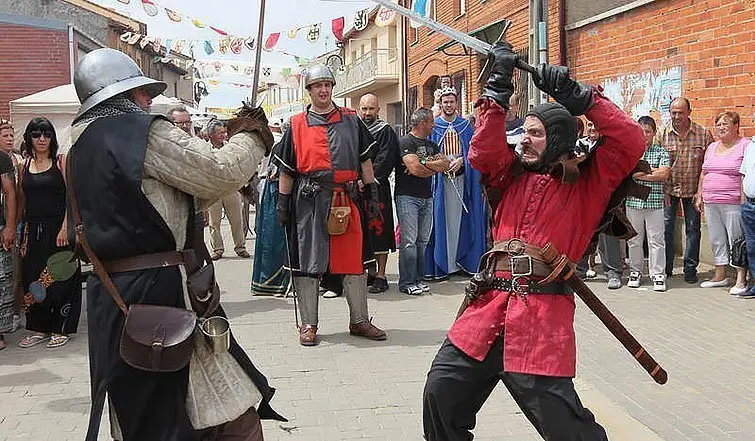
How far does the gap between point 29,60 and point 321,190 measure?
14.8m

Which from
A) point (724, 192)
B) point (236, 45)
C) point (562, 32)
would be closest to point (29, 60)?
point (236, 45)

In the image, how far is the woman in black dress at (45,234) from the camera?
6.15 meters

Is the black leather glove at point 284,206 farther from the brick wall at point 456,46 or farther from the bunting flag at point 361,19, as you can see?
the bunting flag at point 361,19

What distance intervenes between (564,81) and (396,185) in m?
5.32

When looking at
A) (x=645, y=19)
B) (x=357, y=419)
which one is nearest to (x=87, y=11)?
(x=645, y=19)

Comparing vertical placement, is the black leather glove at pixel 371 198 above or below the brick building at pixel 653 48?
below

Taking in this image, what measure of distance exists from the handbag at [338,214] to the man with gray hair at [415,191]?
2.09 m

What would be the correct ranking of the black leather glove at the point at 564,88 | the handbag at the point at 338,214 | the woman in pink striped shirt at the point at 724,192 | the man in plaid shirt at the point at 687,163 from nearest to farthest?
the black leather glove at the point at 564,88 → the handbag at the point at 338,214 → the woman in pink striped shirt at the point at 724,192 → the man in plaid shirt at the point at 687,163

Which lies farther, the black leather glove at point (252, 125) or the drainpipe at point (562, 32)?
the drainpipe at point (562, 32)

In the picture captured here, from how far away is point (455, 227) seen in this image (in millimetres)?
8656

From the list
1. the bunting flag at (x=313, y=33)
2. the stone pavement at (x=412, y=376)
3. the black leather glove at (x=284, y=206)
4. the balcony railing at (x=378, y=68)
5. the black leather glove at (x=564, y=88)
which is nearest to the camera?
the black leather glove at (x=564, y=88)

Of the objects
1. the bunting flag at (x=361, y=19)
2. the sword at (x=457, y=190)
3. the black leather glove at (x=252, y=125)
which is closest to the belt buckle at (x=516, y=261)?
the black leather glove at (x=252, y=125)

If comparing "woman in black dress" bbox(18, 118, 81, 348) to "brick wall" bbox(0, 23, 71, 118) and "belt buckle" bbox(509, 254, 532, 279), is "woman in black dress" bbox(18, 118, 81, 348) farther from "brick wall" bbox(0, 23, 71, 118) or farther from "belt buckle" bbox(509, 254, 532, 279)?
"brick wall" bbox(0, 23, 71, 118)

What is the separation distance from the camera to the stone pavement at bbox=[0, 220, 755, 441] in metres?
4.28
